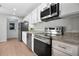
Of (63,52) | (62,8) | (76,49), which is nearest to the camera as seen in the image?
(76,49)

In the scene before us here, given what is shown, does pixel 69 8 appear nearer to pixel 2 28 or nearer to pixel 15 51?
pixel 15 51

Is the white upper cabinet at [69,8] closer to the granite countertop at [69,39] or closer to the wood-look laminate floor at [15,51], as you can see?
the granite countertop at [69,39]

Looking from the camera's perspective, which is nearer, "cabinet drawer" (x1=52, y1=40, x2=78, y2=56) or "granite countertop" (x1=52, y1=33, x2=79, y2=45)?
"cabinet drawer" (x1=52, y1=40, x2=78, y2=56)

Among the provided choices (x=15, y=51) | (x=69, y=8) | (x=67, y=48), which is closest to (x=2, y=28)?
(x=15, y=51)

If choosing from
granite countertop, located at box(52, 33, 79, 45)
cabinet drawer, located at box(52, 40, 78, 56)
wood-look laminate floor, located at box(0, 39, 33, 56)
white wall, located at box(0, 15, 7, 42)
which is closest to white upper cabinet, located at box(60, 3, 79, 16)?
granite countertop, located at box(52, 33, 79, 45)

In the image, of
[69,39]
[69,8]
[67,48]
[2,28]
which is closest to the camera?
[67,48]

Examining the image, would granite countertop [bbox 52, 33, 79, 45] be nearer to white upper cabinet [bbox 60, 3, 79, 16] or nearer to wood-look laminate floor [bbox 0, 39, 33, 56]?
white upper cabinet [bbox 60, 3, 79, 16]

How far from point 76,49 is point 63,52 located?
0.93 ft

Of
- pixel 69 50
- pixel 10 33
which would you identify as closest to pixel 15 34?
pixel 10 33

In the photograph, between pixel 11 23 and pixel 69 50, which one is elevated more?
pixel 11 23

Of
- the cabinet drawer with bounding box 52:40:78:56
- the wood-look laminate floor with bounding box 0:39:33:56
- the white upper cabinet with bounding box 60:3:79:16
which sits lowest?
the wood-look laminate floor with bounding box 0:39:33:56

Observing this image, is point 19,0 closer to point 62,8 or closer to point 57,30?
point 62,8

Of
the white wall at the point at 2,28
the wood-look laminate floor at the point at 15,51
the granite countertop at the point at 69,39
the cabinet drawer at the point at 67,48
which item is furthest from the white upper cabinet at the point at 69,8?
the white wall at the point at 2,28

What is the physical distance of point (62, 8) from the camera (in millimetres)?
1643
